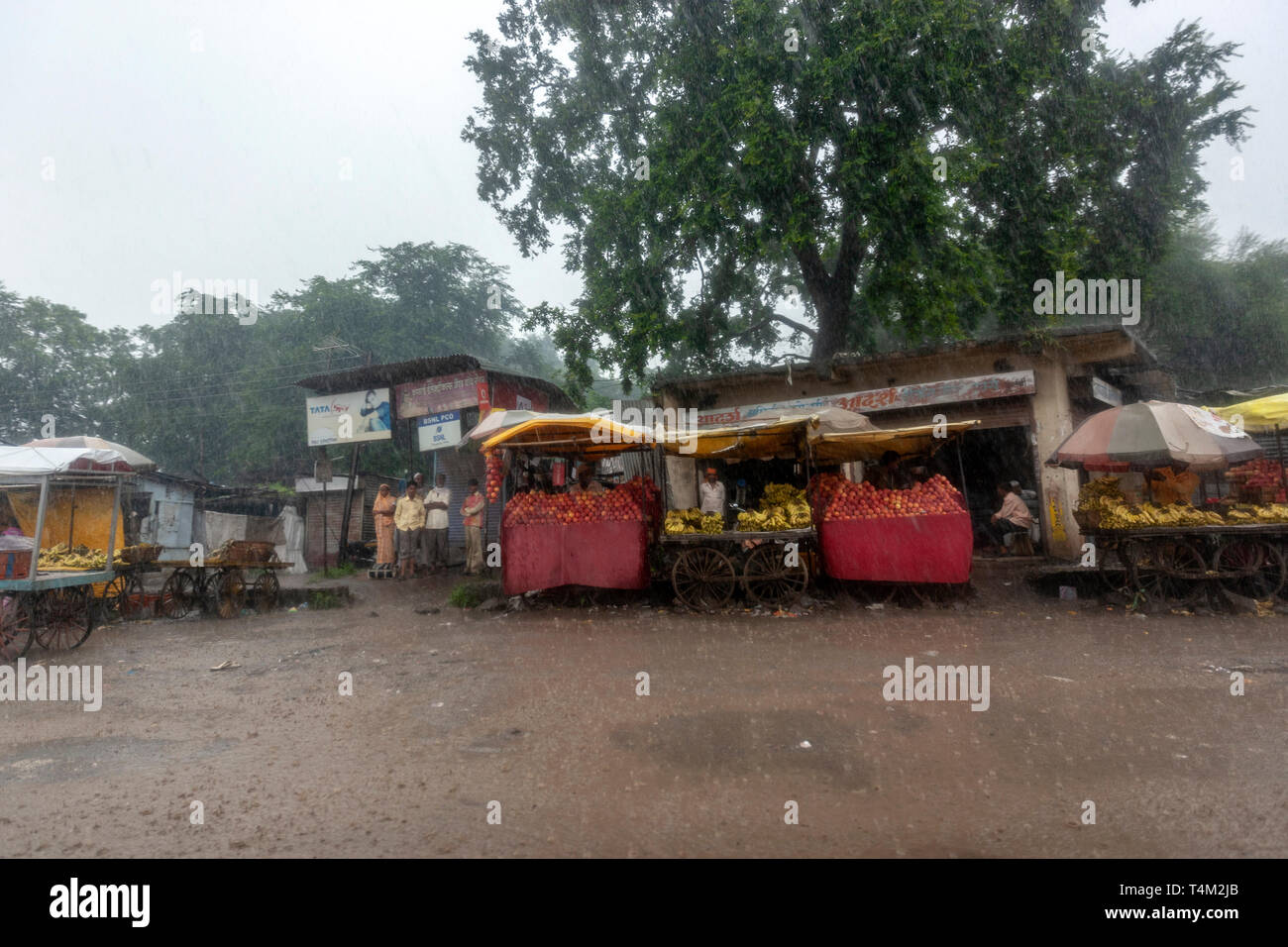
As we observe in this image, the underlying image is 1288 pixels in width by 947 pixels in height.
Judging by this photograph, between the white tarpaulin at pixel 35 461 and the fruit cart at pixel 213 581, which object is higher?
the white tarpaulin at pixel 35 461

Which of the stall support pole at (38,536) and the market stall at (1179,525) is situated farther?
the market stall at (1179,525)

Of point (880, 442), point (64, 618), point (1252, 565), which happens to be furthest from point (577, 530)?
point (1252, 565)

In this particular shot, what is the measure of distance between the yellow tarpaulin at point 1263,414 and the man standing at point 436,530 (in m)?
13.6

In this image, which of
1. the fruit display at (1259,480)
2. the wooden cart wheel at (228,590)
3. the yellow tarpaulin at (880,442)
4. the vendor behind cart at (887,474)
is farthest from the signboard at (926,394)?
the wooden cart wheel at (228,590)

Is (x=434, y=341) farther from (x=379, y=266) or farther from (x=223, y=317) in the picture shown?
(x=223, y=317)

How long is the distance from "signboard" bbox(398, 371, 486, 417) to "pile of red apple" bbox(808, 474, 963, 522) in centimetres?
967

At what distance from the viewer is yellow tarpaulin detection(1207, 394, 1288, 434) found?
9.51 metres

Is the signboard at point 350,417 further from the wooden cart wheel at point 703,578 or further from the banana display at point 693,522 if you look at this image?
the wooden cart wheel at point 703,578

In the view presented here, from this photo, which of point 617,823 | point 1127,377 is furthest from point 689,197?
point 617,823

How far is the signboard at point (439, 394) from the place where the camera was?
17.1 meters

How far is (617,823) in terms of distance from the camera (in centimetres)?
350

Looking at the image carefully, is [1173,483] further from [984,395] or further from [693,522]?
[693,522]

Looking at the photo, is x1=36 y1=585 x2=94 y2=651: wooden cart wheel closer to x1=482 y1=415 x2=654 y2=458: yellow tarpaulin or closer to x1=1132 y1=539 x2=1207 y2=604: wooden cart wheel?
x1=482 y1=415 x2=654 y2=458: yellow tarpaulin

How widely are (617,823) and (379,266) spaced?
3346cm
